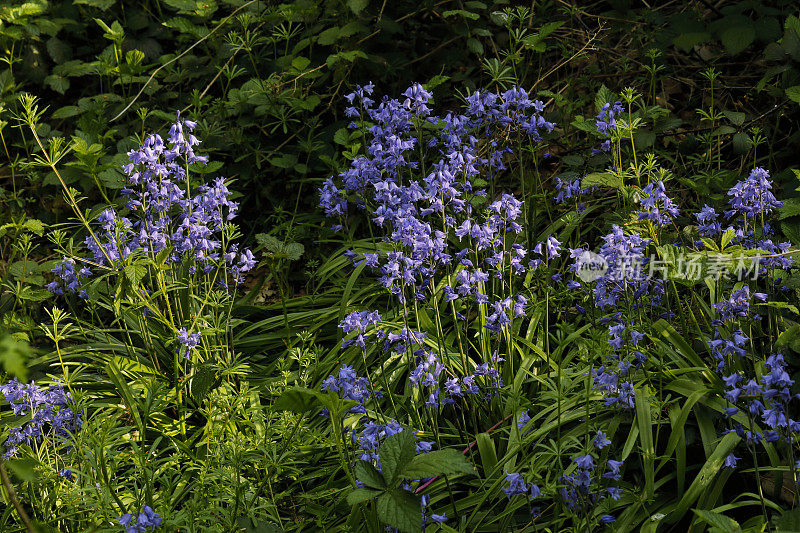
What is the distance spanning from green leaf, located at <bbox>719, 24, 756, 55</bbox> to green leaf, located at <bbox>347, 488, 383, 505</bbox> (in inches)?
134

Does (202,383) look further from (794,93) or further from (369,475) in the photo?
(794,93)

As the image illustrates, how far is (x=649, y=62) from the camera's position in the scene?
4.91m

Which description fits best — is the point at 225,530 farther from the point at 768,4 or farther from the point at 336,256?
the point at 768,4

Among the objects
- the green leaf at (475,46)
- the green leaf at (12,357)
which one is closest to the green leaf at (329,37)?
the green leaf at (475,46)

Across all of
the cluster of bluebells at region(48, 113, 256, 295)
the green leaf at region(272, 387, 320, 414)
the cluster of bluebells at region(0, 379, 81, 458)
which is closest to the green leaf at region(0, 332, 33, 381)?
the green leaf at region(272, 387, 320, 414)

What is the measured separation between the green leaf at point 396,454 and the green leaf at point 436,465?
27 mm

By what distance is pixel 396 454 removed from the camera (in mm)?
2127

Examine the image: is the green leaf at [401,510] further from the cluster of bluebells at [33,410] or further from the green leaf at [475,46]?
the green leaf at [475,46]

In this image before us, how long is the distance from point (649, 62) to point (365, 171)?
255cm

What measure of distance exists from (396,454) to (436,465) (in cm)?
13

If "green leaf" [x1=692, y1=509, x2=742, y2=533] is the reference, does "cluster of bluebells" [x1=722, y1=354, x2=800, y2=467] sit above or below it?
above

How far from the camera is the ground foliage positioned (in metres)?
2.51

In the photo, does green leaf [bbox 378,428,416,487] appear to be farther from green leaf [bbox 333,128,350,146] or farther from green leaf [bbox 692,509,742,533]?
green leaf [bbox 333,128,350,146]

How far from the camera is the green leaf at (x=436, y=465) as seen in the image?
6.72 ft
